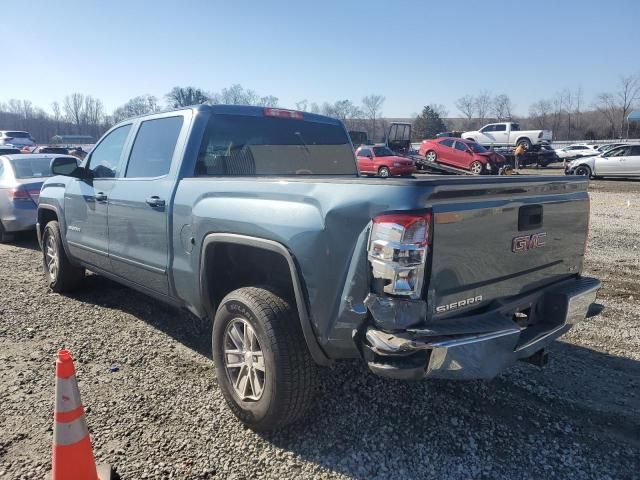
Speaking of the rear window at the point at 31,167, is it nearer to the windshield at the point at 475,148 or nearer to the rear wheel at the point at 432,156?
the rear wheel at the point at 432,156

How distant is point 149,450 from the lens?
281 cm

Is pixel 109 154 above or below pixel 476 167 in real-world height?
above

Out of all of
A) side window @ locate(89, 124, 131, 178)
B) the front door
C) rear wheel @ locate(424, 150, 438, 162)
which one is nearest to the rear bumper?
the front door

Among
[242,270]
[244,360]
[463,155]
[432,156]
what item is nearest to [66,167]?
[242,270]

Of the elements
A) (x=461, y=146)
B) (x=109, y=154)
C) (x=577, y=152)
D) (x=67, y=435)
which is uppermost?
(x=461, y=146)

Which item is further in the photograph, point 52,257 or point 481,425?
point 52,257

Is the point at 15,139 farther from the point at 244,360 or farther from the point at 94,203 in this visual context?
the point at 244,360

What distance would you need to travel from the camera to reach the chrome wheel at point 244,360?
295 centimetres

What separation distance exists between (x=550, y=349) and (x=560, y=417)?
3.69ft

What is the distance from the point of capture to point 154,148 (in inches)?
161

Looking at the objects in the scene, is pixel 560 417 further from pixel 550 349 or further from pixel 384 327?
pixel 384 327

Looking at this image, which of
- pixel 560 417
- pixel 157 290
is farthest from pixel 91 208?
Result: pixel 560 417

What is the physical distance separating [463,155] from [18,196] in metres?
23.0

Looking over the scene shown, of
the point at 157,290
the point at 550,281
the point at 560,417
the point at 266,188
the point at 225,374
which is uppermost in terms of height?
the point at 266,188
